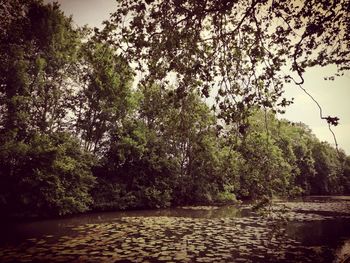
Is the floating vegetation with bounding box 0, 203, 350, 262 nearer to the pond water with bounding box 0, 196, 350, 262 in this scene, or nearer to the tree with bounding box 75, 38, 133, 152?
the pond water with bounding box 0, 196, 350, 262

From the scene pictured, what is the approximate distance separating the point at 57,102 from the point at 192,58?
83.1ft

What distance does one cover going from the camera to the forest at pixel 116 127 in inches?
302

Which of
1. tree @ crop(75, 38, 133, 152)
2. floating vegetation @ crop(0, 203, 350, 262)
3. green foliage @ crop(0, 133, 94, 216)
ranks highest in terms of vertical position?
tree @ crop(75, 38, 133, 152)

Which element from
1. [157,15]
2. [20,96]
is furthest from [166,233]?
[20,96]

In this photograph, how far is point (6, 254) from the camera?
1077cm

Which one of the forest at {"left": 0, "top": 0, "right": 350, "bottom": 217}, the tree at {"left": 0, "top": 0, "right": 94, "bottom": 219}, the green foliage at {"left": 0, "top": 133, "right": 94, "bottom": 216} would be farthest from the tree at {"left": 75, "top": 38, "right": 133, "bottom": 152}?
the green foliage at {"left": 0, "top": 133, "right": 94, "bottom": 216}

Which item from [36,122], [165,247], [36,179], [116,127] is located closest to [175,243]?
[165,247]

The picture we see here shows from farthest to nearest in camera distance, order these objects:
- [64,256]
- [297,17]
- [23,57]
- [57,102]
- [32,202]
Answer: [57,102]
[23,57]
[32,202]
[64,256]
[297,17]

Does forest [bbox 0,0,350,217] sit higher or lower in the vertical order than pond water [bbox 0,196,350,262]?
higher

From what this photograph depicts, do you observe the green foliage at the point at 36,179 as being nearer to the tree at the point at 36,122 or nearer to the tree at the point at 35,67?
the tree at the point at 36,122

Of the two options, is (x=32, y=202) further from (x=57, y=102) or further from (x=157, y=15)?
(x=157, y=15)

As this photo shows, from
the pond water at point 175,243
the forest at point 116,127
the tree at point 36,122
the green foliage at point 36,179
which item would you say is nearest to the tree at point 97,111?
the forest at point 116,127

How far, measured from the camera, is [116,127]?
34.0 m

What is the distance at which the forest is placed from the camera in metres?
7.68
